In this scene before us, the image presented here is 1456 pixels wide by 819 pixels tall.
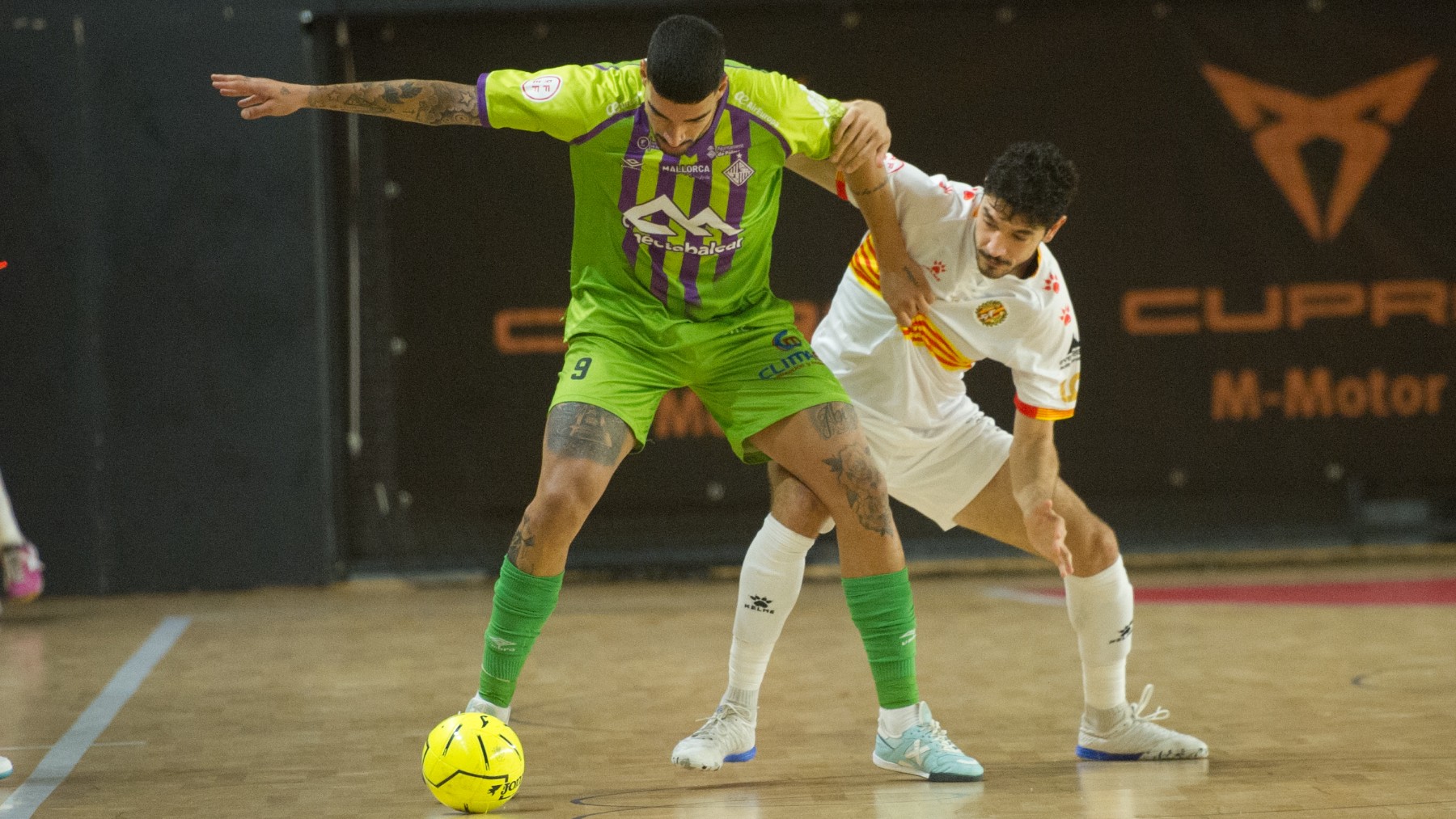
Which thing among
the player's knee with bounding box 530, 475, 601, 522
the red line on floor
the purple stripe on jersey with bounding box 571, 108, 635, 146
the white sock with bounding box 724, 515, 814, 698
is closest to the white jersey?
the white sock with bounding box 724, 515, 814, 698

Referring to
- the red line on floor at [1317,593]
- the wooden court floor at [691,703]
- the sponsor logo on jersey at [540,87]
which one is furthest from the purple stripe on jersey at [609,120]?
the red line on floor at [1317,593]

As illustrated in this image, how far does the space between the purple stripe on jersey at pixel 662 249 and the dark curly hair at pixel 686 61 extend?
0.85 ft

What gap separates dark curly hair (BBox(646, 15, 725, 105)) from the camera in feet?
11.5

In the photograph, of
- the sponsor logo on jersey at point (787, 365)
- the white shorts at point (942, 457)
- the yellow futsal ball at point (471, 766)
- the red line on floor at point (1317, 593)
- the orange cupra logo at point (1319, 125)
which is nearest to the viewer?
the yellow futsal ball at point (471, 766)

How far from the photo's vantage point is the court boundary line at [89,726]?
3684 millimetres

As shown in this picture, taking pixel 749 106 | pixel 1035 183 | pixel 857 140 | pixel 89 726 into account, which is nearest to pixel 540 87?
pixel 749 106

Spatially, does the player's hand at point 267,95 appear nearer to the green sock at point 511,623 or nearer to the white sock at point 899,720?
the green sock at point 511,623

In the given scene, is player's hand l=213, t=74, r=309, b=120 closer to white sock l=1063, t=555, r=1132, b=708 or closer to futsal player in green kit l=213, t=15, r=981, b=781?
futsal player in green kit l=213, t=15, r=981, b=781

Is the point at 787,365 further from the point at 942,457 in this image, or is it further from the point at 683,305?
the point at 942,457

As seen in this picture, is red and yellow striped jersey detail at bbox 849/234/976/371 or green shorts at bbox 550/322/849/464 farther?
red and yellow striped jersey detail at bbox 849/234/976/371

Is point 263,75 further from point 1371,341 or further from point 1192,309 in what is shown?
point 1371,341

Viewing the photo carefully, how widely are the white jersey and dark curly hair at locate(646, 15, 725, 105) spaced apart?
705 millimetres

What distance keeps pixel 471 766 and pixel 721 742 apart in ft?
2.42

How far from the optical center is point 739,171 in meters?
3.85
